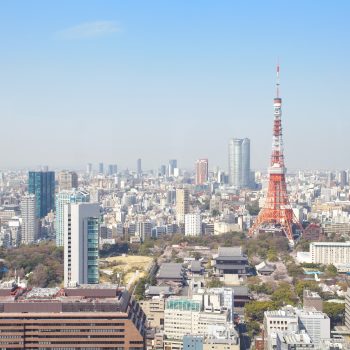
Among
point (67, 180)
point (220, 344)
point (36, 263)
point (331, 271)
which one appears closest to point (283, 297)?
point (331, 271)

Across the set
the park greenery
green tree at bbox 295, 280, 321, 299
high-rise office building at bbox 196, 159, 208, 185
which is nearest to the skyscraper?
high-rise office building at bbox 196, 159, 208, 185

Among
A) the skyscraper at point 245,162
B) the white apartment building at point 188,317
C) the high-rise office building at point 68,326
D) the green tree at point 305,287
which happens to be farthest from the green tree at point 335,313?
the skyscraper at point 245,162

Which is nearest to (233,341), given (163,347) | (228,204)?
(163,347)

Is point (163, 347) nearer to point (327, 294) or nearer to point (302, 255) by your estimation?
point (327, 294)

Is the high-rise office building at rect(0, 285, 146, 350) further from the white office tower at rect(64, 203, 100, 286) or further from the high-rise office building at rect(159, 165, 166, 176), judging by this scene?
the high-rise office building at rect(159, 165, 166, 176)

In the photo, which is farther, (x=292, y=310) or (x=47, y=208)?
(x=47, y=208)

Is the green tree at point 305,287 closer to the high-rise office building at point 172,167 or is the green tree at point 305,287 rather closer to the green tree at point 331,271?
the green tree at point 331,271

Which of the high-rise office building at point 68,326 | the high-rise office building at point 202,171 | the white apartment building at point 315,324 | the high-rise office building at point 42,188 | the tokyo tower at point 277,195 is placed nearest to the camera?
the high-rise office building at point 68,326
